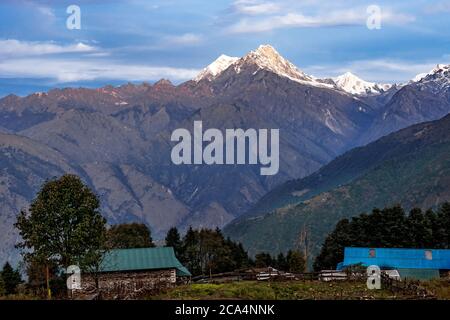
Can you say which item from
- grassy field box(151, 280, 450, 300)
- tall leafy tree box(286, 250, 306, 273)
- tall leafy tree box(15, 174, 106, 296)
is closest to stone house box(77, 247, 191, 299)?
tall leafy tree box(15, 174, 106, 296)

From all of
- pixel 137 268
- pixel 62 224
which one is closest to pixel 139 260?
pixel 137 268

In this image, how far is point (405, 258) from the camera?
9656 cm

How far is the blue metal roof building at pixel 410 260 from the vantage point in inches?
3588

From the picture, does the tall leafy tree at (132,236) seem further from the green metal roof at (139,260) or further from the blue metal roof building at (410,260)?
the blue metal roof building at (410,260)

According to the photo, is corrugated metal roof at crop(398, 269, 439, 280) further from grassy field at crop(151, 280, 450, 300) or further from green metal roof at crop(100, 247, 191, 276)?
grassy field at crop(151, 280, 450, 300)

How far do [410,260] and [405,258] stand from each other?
0.77 m

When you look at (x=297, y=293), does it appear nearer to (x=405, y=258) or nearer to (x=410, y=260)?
(x=405, y=258)

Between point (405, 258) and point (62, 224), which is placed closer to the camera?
point (62, 224)

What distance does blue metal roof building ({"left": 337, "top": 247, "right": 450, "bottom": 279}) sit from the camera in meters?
91.1

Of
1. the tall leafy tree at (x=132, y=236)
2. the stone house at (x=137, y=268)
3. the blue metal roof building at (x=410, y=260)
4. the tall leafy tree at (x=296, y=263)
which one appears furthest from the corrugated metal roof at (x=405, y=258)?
the tall leafy tree at (x=132, y=236)

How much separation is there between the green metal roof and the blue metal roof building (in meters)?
23.2

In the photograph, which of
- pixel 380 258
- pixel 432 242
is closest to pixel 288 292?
pixel 380 258
